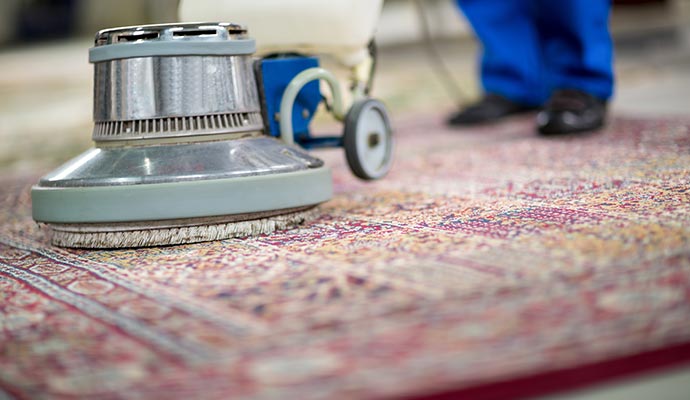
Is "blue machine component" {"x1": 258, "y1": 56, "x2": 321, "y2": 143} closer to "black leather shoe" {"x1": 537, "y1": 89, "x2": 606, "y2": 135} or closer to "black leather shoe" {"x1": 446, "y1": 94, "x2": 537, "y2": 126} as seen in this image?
"black leather shoe" {"x1": 537, "y1": 89, "x2": 606, "y2": 135}

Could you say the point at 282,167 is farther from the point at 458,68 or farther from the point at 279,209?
the point at 458,68

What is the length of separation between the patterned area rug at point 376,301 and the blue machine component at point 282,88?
0.16 m

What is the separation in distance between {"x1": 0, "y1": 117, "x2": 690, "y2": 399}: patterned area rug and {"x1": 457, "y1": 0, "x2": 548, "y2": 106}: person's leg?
114 centimetres

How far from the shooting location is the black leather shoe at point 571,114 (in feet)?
6.47

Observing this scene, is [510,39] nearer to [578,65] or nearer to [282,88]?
[578,65]

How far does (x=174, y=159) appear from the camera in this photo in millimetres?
1129

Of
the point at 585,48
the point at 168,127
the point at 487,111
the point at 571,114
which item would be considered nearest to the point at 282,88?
the point at 168,127

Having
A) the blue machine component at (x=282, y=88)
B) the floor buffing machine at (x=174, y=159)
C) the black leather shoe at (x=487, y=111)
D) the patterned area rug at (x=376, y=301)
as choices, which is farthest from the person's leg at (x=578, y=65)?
the floor buffing machine at (x=174, y=159)

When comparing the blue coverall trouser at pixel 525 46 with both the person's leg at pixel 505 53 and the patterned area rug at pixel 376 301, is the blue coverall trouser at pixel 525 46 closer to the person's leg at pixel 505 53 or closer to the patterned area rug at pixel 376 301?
the person's leg at pixel 505 53

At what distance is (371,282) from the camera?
838 mm

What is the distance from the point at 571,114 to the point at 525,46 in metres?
0.49

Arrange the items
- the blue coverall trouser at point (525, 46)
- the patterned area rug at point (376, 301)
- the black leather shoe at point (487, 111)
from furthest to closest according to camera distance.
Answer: the black leather shoe at point (487, 111) → the blue coverall trouser at point (525, 46) → the patterned area rug at point (376, 301)

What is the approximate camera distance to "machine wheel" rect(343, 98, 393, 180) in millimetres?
1312

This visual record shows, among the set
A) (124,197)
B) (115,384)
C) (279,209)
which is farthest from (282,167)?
(115,384)
